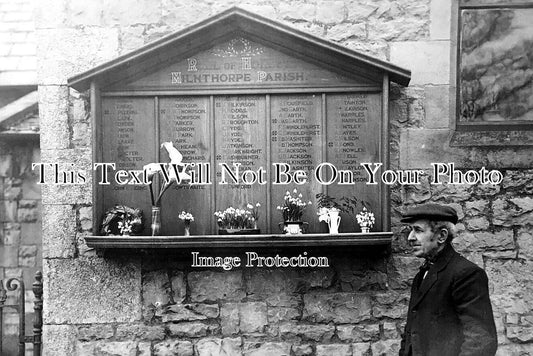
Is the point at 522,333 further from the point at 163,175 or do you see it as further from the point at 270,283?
the point at 163,175

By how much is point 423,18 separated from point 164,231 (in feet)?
9.79

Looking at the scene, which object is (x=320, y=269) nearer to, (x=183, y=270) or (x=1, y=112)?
(x=183, y=270)

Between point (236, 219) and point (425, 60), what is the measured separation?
219cm

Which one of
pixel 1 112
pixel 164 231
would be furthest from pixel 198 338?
pixel 1 112

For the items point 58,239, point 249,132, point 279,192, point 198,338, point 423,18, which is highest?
point 423,18

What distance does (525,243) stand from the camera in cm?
557

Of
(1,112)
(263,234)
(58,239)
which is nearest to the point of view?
(263,234)

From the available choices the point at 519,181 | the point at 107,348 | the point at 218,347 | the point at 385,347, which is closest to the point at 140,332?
the point at 107,348

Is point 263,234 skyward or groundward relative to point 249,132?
groundward

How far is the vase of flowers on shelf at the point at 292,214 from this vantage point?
210 inches

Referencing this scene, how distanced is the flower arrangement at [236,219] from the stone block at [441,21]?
89.7 inches

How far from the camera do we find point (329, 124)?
18.2 feet

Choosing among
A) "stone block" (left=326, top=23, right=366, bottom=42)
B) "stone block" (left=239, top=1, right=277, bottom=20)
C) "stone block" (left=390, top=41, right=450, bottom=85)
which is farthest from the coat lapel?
"stone block" (left=239, top=1, right=277, bottom=20)

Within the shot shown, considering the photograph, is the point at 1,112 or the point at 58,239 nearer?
the point at 58,239
